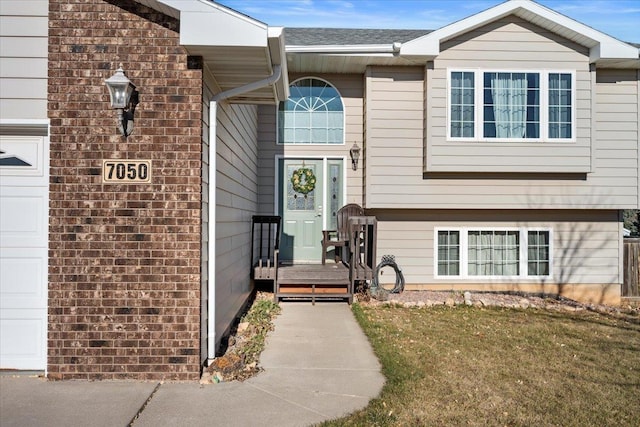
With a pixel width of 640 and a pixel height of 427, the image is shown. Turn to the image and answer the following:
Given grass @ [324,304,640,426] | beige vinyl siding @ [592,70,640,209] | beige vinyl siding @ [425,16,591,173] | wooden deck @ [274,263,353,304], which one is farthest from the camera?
beige vinyl siding @ [592,70,640,209]

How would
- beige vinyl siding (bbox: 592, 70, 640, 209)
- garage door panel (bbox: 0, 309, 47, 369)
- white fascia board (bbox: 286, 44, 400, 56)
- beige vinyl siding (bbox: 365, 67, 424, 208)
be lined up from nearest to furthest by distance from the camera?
garage door panel (bbox: 0, 309, 47, 369) → white fascia board (bbox: 286, 44, 400, 56) → beige vinyl siding (bbox: 365, 67, 424, 208) → beige vinyl siding (bbox: 592, 70, 640, 209)

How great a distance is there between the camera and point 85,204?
13.5 ft

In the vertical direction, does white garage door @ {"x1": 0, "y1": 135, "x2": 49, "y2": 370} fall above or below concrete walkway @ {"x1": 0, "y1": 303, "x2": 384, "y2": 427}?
above

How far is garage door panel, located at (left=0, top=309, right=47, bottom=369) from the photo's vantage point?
13.8 ft

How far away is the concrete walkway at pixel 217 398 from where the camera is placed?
11.2 feet

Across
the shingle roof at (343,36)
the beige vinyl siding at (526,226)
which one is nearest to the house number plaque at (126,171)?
the shingle roof at (343,36)

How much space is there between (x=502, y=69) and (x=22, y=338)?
7975 mm

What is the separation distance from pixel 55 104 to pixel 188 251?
161cm

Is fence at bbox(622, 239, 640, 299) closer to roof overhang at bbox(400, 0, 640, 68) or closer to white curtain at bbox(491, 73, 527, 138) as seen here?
white curtain at bbox(491, 73, 527, 138)

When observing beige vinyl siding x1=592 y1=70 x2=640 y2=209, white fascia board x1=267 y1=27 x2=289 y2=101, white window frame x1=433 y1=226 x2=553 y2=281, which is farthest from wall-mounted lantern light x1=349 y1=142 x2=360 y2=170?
beige vinyl siding x1=592 y1=70 x2=640 y2=209

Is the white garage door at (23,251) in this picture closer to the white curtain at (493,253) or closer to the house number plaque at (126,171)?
the house number plaque at (126,171)

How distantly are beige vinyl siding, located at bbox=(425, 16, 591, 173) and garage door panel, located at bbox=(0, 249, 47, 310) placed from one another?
6.13m

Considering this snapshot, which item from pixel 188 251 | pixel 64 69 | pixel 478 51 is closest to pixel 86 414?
pixel 188 251

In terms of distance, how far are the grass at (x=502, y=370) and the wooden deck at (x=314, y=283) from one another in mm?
679
